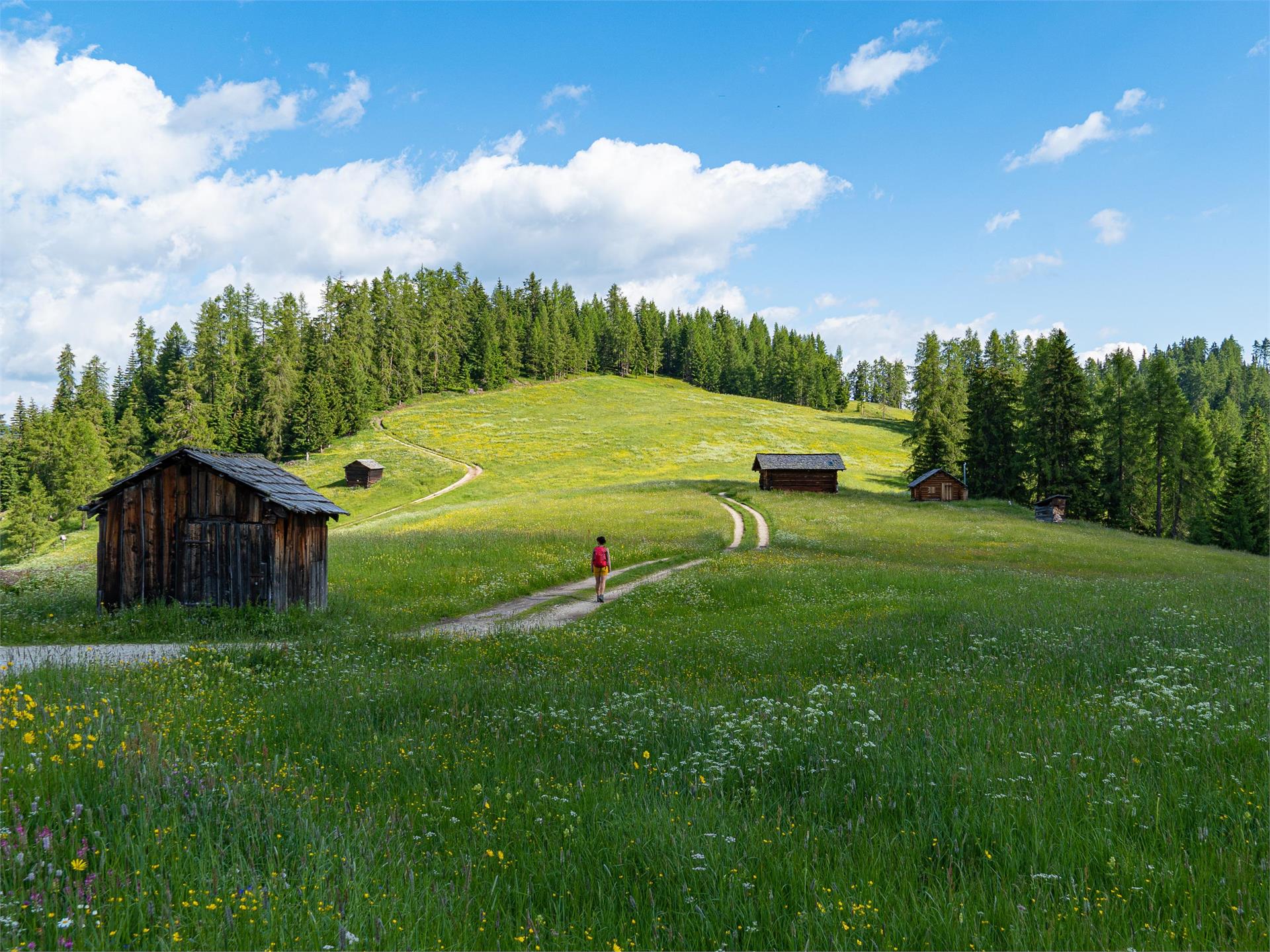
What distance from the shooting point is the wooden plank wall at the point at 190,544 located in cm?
1814

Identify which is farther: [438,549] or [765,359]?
[765,359]

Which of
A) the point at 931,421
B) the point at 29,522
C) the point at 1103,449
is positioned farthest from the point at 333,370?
the point at 1103,449

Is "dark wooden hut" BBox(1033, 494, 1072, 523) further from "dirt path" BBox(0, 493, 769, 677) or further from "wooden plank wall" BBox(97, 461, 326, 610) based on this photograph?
"wooden plank wall" BBox(97, 461, 326, 610)

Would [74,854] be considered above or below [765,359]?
below

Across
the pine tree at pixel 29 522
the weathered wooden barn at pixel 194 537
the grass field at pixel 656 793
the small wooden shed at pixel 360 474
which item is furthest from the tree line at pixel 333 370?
the grass field at pixel 656 793

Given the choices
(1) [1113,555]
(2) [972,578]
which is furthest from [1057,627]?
(1) [1113,555]

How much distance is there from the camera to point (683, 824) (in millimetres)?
4531

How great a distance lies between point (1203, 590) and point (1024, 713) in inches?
873

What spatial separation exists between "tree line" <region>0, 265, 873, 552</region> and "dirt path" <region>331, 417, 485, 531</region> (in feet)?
18.3

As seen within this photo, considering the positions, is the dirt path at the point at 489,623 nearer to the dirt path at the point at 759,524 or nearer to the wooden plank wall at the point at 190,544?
the wooden plank wall at the point at 190,544

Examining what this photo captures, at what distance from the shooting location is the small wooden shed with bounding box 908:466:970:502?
69.5m

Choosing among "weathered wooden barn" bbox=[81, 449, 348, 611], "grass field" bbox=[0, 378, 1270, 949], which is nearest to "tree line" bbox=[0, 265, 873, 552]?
"weathered wooden barn" bbox=[81, 449, 348, 611]

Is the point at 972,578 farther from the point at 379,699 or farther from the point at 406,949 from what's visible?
the point at 406,949

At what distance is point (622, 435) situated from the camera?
358 ft
